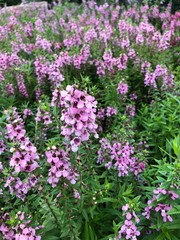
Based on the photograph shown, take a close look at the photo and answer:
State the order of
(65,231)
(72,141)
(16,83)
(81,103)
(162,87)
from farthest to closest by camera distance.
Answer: (16,83) < (162,87) < (65,231) < (72,141) < (81,103)

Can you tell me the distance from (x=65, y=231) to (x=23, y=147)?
0.85 meters

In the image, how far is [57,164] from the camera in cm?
212

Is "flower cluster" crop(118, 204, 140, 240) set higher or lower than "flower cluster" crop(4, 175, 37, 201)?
lower

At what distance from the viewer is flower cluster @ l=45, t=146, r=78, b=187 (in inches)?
81.8

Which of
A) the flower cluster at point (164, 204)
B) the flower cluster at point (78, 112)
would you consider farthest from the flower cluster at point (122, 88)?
the flower cluster at point (78, 112)

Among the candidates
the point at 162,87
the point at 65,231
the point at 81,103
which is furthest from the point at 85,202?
the point at 162,87

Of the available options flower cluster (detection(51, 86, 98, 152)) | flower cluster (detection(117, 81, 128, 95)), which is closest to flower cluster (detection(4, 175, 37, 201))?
flower cluster (detection(51, 86, 98, 152))

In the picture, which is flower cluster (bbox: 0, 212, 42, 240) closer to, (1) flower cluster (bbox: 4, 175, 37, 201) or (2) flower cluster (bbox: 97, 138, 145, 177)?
(1) flower cluster (bbox: 4, 175, 37, 201)

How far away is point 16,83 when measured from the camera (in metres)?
4.87

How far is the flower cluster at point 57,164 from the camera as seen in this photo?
81.8 inches

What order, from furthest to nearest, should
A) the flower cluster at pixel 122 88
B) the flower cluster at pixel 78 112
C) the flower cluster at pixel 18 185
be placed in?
the flower cluster at pixel 122 88, the flower cluster at pixel 18 185, the flower cluster at pixel 78 112

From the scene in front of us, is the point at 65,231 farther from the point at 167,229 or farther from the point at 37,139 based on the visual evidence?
the point at 37,139

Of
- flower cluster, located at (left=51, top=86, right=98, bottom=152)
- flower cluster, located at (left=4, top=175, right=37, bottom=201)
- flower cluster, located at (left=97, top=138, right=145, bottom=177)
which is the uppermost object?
flower cluster, located at (left=51, top=86, right=98, bottom=152)

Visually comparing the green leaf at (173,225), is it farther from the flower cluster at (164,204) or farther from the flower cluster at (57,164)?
the flower cluster at (57,164)
